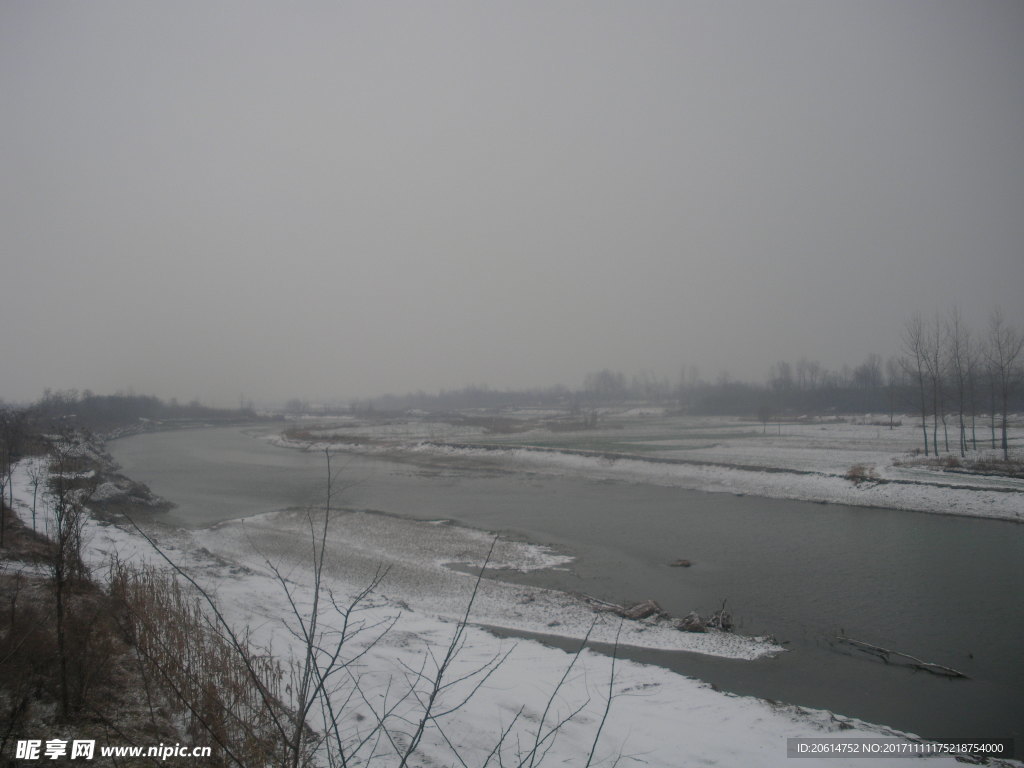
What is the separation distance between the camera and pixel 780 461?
37.2m

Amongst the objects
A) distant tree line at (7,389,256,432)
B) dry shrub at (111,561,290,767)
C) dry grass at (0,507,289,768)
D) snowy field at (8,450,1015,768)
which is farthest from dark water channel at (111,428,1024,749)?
distant tree line at (7,389,256,432)

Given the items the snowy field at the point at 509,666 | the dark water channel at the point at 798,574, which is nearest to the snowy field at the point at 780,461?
the dark water channel at the point at 798,574

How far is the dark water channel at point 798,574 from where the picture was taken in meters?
9.51

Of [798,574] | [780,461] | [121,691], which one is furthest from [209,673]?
[780,461]

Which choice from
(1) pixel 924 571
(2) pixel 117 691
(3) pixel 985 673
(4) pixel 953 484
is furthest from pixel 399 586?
(4) pixel 953 484

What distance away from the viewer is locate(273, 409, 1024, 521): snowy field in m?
25.1

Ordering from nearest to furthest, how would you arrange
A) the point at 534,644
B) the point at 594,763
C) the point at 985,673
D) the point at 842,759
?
1. the point at 594,763
2. the point at 842,759
3. the point at 985,673
4. the point at 534,644

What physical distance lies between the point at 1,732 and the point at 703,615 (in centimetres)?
1243

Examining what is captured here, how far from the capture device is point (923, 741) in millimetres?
7695

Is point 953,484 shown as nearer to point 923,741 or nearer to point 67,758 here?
point 923,741

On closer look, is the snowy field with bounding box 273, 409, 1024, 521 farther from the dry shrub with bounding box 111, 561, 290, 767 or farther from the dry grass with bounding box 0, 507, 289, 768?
the dry grass with bounding box 0, 507, 289, 768

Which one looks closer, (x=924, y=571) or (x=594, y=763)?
(x=594, y=763)

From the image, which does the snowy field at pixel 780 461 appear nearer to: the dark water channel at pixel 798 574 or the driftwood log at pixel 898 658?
the dark water channel at pixel 798 574

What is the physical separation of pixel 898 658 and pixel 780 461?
28449 millimetres
